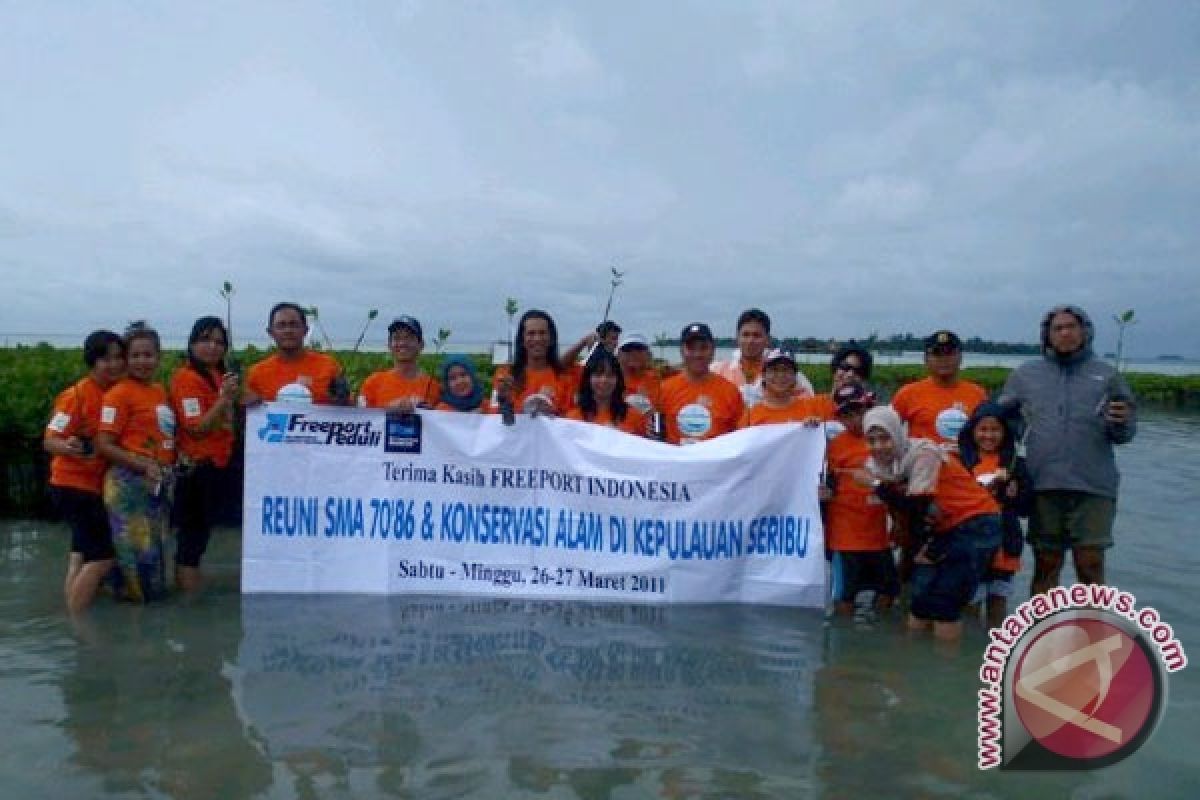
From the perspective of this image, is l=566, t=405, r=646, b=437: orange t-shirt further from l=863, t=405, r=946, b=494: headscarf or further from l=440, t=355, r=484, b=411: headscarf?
l=863, t=405, r=946, b=494: headscarf

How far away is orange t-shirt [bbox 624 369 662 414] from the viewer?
20.9ft

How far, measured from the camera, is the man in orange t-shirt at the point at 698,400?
6152 millimetres

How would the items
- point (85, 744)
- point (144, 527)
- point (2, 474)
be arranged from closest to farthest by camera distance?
point (85, 744)
point (144, 527)
point (2, 474)

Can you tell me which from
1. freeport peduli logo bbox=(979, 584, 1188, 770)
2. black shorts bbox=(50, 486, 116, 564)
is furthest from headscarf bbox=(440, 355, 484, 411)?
freeport peduli logo bbox=(979, 584, 1188, 770)

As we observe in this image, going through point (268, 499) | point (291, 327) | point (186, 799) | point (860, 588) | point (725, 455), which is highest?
point (291, 327)

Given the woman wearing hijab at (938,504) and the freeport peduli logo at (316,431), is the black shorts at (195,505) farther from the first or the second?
the woman wearing hijab at (938,504)

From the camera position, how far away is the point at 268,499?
601 cm

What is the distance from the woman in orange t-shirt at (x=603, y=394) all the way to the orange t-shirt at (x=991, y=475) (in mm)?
2208

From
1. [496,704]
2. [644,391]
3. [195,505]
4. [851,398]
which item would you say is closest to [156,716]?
[496,704]

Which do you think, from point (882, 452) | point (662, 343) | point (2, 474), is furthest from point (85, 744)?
point (662, 343)

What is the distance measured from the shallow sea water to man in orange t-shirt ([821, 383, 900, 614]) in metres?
0.32

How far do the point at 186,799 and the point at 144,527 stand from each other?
260 cm

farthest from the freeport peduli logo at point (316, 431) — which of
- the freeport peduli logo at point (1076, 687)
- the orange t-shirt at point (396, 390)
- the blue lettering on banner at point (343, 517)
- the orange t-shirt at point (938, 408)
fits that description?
the freeport peduli logo at point (1076, 687)

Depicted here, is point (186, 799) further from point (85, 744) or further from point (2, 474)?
point (2, 474)
